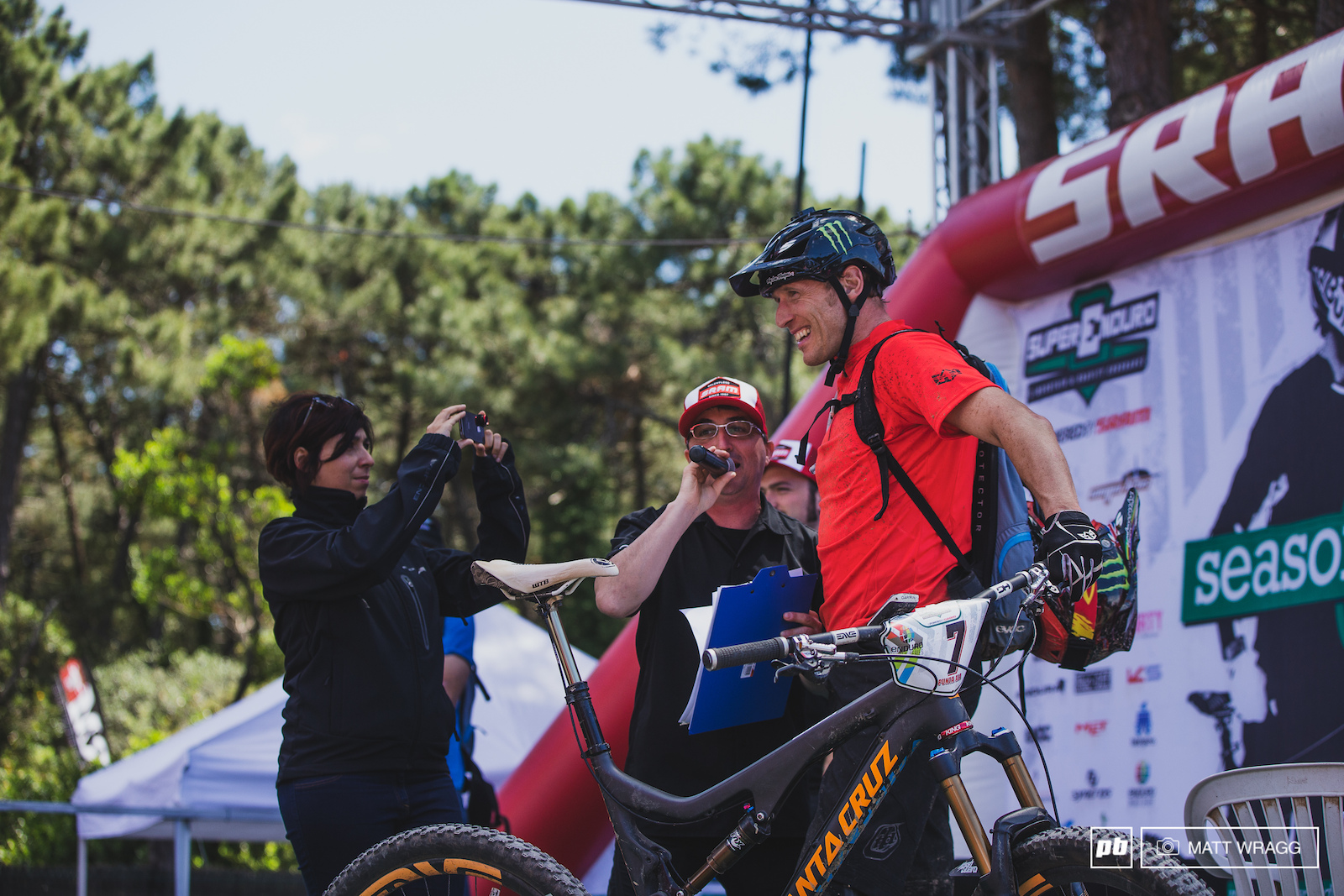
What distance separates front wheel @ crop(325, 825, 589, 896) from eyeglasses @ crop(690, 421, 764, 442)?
110 cm

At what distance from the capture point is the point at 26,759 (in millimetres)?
17109

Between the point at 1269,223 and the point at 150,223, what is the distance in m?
21.6

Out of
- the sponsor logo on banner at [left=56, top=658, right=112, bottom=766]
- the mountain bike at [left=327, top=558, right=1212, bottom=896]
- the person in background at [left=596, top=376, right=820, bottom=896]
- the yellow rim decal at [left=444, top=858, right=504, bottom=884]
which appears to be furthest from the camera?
the sponsor logo on banner at [left=56, top=658, right=112, bottom=766]

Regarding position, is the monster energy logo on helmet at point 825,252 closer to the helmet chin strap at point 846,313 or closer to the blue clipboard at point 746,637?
the helmet chin strap at point 846,313

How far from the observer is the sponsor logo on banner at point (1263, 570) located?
3531mm

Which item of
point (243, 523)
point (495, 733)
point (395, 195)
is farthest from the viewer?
point (395, 195)

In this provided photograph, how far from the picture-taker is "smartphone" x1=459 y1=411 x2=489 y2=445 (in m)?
2.64

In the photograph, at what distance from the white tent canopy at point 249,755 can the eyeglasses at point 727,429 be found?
4060 mm

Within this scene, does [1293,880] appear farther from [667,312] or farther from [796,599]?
[667,312]

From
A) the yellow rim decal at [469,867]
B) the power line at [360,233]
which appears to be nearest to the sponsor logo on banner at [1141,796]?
the yellow rim decal at [469,867]

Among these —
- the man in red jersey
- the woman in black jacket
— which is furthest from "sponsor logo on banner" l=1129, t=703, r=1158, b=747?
the woman in black jacket

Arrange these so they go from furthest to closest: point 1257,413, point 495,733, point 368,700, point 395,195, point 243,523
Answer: point 395,195 → point 243,523 → point 495,733 → point 1257,413 → point 368,700

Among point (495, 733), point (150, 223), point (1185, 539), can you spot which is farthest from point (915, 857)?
point (150, 223)

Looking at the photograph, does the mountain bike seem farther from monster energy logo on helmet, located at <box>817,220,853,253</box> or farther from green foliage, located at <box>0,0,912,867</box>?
green foliage, located at <box>0,0,912,867</box>
